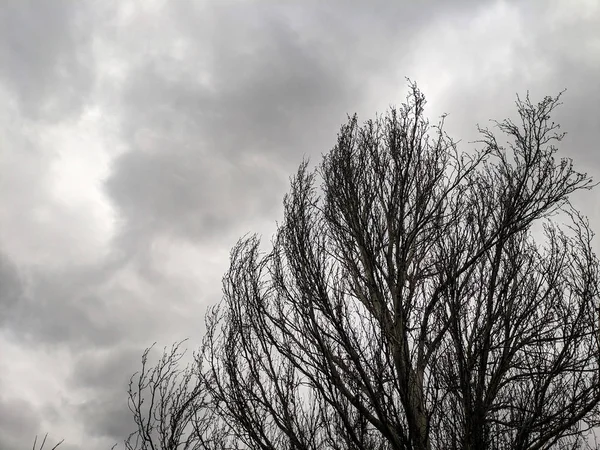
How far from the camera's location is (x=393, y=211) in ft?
20.4

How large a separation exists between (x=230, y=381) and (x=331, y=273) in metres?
1.89

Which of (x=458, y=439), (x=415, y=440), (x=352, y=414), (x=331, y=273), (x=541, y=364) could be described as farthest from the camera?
(x=352, y=414)

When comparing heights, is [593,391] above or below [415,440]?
above

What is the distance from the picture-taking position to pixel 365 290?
240 inches

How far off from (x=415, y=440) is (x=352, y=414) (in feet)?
7.61

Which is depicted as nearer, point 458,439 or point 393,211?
point 458,439

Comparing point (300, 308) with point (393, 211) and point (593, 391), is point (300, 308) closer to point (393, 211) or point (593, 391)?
point (393, 211)

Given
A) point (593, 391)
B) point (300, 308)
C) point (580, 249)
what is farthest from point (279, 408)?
point (580, 249)

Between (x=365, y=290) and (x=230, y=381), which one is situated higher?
(x=365, y=290)

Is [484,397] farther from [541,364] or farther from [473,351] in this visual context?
[541,364]

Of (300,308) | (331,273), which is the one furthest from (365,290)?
(300,308)

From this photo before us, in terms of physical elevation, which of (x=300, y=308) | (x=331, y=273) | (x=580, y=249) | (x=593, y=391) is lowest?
(x=593, y=391)

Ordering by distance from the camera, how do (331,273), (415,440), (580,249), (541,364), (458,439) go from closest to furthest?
(415,440) → (458,439) → (541,364) → (331,273) → (580,249)

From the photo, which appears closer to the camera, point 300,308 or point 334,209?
point 300,308
